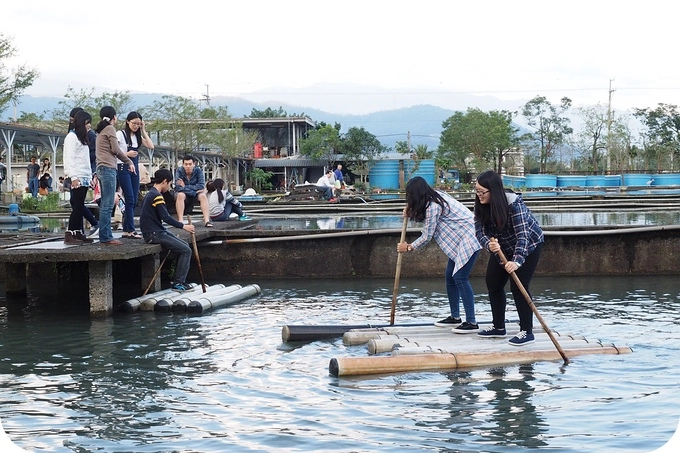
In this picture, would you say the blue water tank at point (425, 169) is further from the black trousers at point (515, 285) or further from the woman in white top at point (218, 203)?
the black trousers at point (515, 285)

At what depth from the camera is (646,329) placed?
8.85 metres

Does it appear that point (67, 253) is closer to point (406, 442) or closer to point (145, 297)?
point (145, 297)

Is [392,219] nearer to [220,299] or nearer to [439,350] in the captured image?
[220,299]

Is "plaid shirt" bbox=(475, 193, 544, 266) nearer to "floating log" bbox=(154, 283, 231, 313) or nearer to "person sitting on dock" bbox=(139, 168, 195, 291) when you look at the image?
"floating log" bbox=(154, 283, 231, 313)

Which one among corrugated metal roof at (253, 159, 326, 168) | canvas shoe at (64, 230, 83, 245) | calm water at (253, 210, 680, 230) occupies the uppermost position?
corrugated metal roof at (253, 159, 326, 168)

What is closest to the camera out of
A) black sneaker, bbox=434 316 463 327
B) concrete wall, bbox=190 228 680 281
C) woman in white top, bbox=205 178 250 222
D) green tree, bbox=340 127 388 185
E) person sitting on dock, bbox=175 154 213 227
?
black sneaker, bbox=434 316 463 327

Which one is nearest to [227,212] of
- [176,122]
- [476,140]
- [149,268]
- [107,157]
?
[149,268]

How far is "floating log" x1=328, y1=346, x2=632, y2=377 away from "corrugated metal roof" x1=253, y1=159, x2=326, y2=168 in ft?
145

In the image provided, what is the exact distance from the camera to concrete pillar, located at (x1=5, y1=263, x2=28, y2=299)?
11.6 m

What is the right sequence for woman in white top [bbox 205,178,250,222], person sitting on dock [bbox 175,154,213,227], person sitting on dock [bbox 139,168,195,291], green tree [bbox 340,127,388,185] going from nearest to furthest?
person sitting on dock [bbox 139,168,195,291] < person sitting on dock [bbox 175,154,213,227] < woman in white top [bbox 205,178,250,222] < green tree [bbox 340,127,388,185]

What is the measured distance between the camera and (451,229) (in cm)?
818

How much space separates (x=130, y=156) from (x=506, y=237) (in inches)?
235

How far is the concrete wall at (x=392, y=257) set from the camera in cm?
1333

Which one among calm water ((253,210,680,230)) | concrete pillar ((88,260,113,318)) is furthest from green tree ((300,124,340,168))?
concrete pillar ((88,260,113,318))
